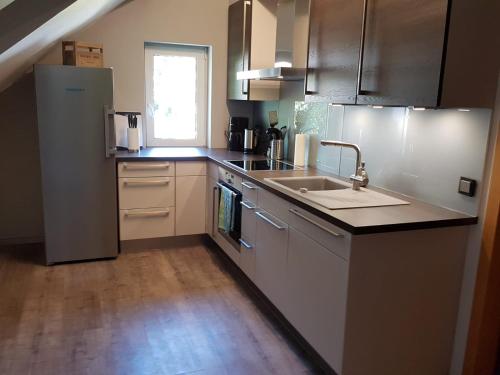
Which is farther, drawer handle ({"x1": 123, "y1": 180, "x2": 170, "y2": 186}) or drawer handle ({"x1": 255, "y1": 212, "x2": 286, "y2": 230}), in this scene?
drawer handle ({"x1": 123, "y1": 180, "x2": 170, "y2": 186})

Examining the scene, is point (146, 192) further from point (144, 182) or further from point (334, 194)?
point (334, 194)

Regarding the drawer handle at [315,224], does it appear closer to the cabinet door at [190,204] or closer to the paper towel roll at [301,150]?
the paper towel roll at [301,150]

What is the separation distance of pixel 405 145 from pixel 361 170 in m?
0.29

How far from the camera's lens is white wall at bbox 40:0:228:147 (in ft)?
13.3

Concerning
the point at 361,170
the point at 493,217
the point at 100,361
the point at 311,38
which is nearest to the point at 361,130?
the point at 361,170

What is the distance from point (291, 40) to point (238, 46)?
3.58 ft

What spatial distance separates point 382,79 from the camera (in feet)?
6.94

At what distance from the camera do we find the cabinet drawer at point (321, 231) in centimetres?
194

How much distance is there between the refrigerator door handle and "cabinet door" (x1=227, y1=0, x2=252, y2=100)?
120 cm

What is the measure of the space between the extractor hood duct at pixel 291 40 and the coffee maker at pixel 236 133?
42.7 inches

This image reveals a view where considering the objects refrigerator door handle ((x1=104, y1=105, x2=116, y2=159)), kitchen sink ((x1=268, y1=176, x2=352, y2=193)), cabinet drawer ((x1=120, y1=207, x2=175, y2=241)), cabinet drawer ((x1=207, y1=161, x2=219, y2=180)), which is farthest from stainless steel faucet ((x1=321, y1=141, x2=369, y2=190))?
cabinet drawer ((x1=120, y1=207, x2=175, y2=241))

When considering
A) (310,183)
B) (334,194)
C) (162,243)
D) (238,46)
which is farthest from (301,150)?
(162,243)

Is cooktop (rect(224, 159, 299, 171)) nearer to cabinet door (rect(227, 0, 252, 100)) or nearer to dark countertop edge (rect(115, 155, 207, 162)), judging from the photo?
A: dark countertop edge (rect(115, 155, 207, 162))

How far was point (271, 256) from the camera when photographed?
2732mm
